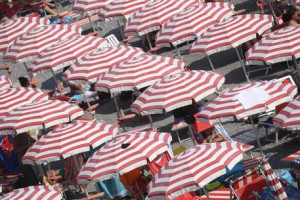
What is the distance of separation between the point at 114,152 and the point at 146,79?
12.8ft

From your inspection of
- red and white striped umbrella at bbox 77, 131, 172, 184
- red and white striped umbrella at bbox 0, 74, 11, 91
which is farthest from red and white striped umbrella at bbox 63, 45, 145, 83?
red and white striped umbrella at bbox 77, 131, 172, 184

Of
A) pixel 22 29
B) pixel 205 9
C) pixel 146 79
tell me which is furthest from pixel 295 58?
pixel 22 29

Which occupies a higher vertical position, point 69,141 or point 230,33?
point 230,33

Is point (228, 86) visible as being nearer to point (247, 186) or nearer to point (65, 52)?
point (65, 52)

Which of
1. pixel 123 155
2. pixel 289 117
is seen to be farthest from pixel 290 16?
pixel 123 155

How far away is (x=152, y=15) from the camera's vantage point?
29.1m

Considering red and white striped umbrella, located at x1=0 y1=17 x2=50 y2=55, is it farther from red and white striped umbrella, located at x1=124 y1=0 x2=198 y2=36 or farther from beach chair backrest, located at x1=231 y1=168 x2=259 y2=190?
beach chair backrest, located at x1=231 y1=168 x2=259 y2=190

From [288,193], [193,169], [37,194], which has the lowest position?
[288,193]

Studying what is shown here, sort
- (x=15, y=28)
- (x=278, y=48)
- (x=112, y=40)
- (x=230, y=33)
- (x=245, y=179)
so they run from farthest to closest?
(x=15, y=28) < (x=112, y=40) < (x=230, y=33) < (x=278, y=48) < (x=245, y=179)

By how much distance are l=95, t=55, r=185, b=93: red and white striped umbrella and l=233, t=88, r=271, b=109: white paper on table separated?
3796mm

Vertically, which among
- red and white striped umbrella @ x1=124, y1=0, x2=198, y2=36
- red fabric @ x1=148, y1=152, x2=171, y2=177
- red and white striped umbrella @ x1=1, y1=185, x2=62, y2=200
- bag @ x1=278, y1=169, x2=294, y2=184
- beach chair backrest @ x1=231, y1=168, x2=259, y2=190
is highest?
red and white striped umbrella @ x1=124, y1=0, x2=198, y2=36

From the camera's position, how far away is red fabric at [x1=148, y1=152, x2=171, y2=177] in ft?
70.5

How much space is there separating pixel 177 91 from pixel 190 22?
4.80 m

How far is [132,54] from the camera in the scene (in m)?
26.7
